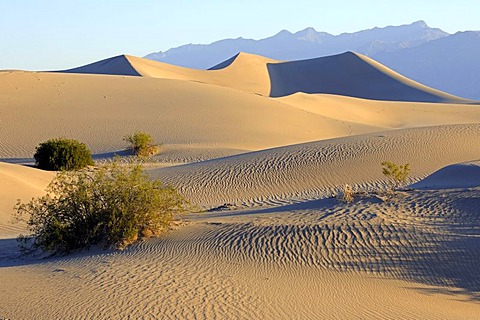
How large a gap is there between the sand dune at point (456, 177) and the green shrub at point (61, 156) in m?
10.8

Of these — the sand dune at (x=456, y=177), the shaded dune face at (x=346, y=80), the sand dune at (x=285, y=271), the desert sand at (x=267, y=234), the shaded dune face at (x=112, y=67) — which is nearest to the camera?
the sand dune at (x=285, y=271)

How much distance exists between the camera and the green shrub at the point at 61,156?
22.3 meters

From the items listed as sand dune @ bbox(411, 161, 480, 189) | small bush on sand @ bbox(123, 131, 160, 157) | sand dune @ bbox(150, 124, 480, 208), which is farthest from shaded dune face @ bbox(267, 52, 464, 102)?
sand dune @ bbox(411, 161, 480, 189)

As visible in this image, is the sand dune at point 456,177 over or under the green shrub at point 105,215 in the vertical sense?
under

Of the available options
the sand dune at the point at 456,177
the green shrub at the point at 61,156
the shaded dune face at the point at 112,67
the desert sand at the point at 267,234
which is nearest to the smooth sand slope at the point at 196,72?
the shaded dune face at the point at 112,67

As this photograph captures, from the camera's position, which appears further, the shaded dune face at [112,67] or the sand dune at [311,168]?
A: the shaded dune face at [112,67]

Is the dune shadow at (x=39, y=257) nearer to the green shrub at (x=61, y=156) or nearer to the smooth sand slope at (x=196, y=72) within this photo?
the green shrub at (x=61, y=156)

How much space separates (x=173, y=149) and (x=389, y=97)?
54.8 meters

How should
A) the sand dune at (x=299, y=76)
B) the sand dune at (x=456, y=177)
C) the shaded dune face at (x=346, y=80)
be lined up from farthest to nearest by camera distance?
1. the shaded dune face at (x=346, y=80)
2. the sand dune at (x=299, y=76)
3. the sand dune at (x=456, y=177)

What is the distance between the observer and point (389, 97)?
3108 inches

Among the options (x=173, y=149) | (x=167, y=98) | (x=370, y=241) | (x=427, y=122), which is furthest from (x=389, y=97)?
(x=370, y=241)

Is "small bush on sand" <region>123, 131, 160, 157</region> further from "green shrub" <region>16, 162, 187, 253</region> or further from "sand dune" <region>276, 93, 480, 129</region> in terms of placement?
"sand dune" <region>276, 93, 480, 129</region>

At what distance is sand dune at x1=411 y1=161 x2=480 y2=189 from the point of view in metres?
14.8

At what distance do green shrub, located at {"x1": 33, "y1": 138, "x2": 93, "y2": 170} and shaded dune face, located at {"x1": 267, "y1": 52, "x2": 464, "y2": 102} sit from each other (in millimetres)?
58566
